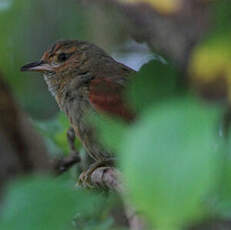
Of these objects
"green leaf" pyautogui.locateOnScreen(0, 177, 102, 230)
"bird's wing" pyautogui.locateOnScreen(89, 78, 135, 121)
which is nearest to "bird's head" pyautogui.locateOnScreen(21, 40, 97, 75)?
"bird's wing" pyautogui.locateOnScreen(89, 78, 135, 121)

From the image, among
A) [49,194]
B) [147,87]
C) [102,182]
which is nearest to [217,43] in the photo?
[147,87]

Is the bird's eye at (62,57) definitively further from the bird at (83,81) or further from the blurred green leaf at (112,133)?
the blurred green leaf at (112,133)

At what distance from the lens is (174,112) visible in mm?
1108

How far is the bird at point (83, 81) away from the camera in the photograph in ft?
15.6

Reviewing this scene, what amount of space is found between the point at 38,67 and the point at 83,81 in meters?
0.64

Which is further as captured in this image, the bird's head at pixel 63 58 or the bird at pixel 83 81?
the bird's head at pixel 63 58

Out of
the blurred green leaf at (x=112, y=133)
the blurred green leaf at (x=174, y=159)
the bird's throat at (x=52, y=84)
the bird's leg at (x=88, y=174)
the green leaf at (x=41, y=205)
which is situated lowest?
the bird's throat at (x=52, y=84)

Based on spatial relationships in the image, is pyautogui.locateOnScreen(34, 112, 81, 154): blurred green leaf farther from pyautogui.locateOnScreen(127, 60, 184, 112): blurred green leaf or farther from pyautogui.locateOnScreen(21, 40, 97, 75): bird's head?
pyautogui.locateOnScreen(127, 60, 184, 112): blurred green leaf

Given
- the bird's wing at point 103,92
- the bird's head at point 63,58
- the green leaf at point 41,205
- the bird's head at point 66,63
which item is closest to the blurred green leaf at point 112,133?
the green leaf at point 41,205

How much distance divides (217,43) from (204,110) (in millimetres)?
201

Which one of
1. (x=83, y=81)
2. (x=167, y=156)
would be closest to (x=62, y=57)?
(x=83, y=81)

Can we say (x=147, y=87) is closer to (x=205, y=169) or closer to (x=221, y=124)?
(x=221, y=124)

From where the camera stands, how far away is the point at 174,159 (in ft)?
3.59

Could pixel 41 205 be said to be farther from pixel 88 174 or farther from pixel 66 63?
pixel 66 63
